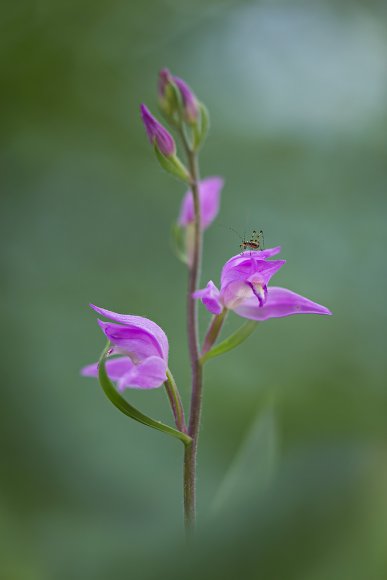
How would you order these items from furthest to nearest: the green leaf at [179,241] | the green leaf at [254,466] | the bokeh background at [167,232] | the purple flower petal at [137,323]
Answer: the bokeh background at [167,232]
the green leaf at [179,241]
the green leaf at [254,466]
the purple flower petal at [137,323]

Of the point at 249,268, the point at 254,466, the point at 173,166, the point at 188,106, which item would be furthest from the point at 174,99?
the point at 254,466

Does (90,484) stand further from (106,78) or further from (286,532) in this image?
(106,78)

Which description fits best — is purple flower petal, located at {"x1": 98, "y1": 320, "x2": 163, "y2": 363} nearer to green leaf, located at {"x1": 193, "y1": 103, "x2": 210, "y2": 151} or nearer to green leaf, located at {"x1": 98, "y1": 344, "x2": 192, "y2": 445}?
green leaf, located at {"x1": 98, "y1": 344, "x2": 192, "y2": 445}

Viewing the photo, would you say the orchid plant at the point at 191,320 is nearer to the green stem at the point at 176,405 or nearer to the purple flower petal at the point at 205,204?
the green stem at the point at 176,405

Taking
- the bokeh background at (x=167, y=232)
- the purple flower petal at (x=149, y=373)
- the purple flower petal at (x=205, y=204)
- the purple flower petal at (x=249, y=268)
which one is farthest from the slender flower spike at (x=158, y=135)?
the bokeh background at (x=167, y=232)

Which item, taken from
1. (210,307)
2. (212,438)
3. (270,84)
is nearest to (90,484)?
(212,438)

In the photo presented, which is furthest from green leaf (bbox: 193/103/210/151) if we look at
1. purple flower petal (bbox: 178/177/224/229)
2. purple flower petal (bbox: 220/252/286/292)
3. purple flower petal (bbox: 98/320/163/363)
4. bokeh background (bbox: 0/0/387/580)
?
bokeh background (bbox: 0/0/387/580)
